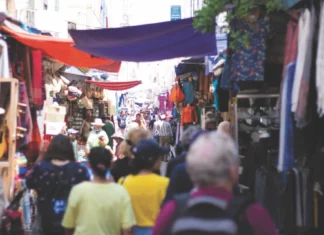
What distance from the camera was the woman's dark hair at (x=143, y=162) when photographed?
17.0ft

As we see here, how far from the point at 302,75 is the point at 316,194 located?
4.15 ft

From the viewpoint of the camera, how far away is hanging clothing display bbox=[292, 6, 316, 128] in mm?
5215

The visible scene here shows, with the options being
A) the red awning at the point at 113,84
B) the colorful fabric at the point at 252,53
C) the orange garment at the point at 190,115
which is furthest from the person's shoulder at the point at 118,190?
the red awning at the point at 113,84

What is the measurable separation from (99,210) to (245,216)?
215 cm

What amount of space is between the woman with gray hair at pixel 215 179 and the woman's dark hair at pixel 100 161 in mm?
2066

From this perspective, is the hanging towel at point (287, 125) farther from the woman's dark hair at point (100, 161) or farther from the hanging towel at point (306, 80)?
the woman's dark hair at point (100, 161)

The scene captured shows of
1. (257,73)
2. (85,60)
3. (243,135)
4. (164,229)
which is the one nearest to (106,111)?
(85,60)

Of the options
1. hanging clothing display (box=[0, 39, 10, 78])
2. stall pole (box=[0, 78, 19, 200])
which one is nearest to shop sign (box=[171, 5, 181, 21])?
hanging clothing display (box=[0, 39, 10, 78])

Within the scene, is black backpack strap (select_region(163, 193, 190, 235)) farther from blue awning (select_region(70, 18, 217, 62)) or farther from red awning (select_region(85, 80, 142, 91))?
red awning (select_region(85, 80, 142, 91))

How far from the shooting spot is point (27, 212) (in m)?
7.16

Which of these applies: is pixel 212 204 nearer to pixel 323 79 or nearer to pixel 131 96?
pixel 323 79

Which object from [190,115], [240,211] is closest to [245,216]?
[240,211]

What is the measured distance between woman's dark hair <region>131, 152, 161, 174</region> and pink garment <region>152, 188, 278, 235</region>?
2197mm

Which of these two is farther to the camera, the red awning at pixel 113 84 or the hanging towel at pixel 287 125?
the red awning at pixel 113 84
